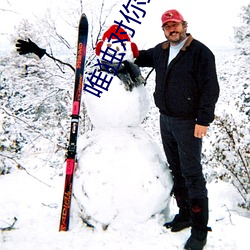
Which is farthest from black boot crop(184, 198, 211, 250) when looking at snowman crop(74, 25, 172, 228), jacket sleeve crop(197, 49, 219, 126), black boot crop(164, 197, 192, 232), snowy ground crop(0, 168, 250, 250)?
jacket sleeve crop(197, 49, 219, 126)

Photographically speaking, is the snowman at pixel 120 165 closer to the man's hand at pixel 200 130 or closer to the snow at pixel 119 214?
the snow at pixel 119 214

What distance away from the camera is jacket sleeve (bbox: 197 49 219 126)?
2.38 metres

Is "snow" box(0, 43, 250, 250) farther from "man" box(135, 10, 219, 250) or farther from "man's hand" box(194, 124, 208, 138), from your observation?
"man's hand" box(194, 124, 208, 138)

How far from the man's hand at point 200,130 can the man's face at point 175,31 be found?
79 cm

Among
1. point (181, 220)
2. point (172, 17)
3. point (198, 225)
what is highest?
point (172, 17)

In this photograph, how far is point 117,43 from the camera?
2.92 meters

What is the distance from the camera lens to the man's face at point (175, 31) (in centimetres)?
250

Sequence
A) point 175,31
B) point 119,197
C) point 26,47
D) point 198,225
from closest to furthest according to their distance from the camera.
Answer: point 175,31 < point 198,225 < point 119,197 < point 26,47

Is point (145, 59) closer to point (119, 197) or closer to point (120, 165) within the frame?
point (120, 165)

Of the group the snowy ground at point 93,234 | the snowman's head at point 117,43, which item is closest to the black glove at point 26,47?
the snowman's head at point 117,43

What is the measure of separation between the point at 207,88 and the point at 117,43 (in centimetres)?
107

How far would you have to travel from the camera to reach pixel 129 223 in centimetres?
286

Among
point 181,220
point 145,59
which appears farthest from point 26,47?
point 181,220

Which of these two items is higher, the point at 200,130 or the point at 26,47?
the point at 26,47
